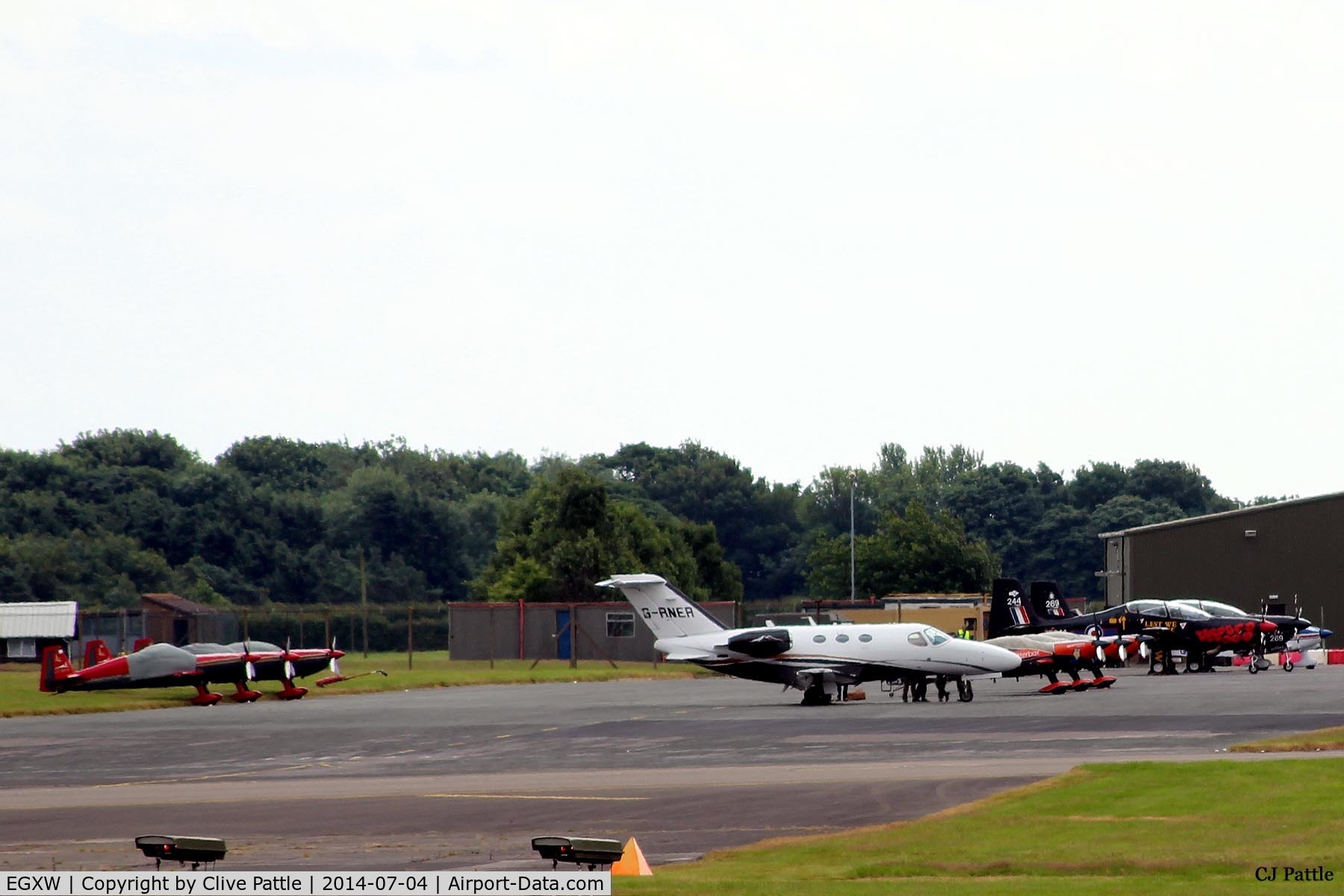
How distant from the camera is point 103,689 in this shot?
48906 millimetres

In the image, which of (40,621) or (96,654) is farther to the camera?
(40,621)

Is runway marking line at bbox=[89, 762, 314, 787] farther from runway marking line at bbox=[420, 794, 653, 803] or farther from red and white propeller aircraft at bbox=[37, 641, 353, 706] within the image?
red and white propeller aircraft at bbox=[37, 641, 353, 706]

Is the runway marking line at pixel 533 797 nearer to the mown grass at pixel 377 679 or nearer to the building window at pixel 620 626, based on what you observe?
the mown grass at pixel 377 679

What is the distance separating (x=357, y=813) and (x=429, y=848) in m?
3.45

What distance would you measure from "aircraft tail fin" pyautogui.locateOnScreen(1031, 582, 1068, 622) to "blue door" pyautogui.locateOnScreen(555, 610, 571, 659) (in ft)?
60.3

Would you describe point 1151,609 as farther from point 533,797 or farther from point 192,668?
point 533,797

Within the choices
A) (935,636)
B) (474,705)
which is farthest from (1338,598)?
(474,705)

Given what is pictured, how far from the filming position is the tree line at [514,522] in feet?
318

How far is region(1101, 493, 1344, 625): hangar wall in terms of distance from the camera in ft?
235

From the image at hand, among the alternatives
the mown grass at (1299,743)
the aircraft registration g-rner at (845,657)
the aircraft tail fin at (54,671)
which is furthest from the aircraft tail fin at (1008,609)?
the mown grass at (1299,743)

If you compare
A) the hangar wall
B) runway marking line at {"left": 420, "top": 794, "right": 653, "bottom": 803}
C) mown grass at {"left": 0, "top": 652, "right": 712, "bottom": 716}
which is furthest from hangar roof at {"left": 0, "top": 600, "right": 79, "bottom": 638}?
runway marking line at {"left": 420, "top": 794, "right": 653, "bottom": 803}

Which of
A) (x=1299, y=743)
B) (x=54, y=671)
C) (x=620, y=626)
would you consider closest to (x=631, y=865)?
(x=1299, y=743)

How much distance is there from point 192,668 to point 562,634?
907 inches

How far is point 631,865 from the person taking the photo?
14930 millimetres
